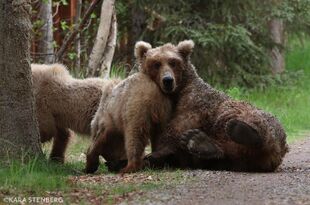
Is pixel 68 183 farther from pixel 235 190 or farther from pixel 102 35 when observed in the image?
pixel 102 35

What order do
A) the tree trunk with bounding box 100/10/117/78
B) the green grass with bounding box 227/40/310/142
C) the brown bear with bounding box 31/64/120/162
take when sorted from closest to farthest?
1. the brown bear with bounding box 31/64/120/162
2. the tree trunk with bounding box 100/10/117/78
3. the green grass with bounding box 227/40/310/142

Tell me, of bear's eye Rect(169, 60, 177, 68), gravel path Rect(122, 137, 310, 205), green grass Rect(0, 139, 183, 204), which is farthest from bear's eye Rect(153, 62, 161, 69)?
gravel path Rect(122, 137, 310, 205)

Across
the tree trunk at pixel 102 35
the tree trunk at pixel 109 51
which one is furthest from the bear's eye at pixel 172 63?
the tree trunk at pixel 109 51

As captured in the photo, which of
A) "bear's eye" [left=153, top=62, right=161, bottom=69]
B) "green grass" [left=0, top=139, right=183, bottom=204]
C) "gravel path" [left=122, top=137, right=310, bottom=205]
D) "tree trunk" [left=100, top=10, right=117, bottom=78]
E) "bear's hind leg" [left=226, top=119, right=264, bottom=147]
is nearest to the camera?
"gravel path" [left=122, top=137, right=310, bottom=205]

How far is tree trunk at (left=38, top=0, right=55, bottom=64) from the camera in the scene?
13025 millimetres

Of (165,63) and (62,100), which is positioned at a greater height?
(165,63)

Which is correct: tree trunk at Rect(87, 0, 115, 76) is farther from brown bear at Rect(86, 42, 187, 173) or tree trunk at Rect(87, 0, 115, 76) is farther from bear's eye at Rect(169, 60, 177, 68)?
bear's eye at Rect(169, 60, 177, 68)

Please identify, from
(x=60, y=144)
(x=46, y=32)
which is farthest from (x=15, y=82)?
(x=46, y=32)

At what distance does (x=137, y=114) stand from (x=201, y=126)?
74 cm

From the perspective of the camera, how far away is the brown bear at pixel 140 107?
7.96 meters

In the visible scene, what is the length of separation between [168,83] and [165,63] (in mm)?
303

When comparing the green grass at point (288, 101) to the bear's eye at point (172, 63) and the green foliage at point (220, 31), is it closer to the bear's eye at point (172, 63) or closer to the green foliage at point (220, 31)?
the green foliage at point (220, 31)

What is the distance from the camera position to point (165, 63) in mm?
8352

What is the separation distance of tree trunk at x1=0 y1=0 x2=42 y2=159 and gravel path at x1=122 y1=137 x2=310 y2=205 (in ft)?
5.88
